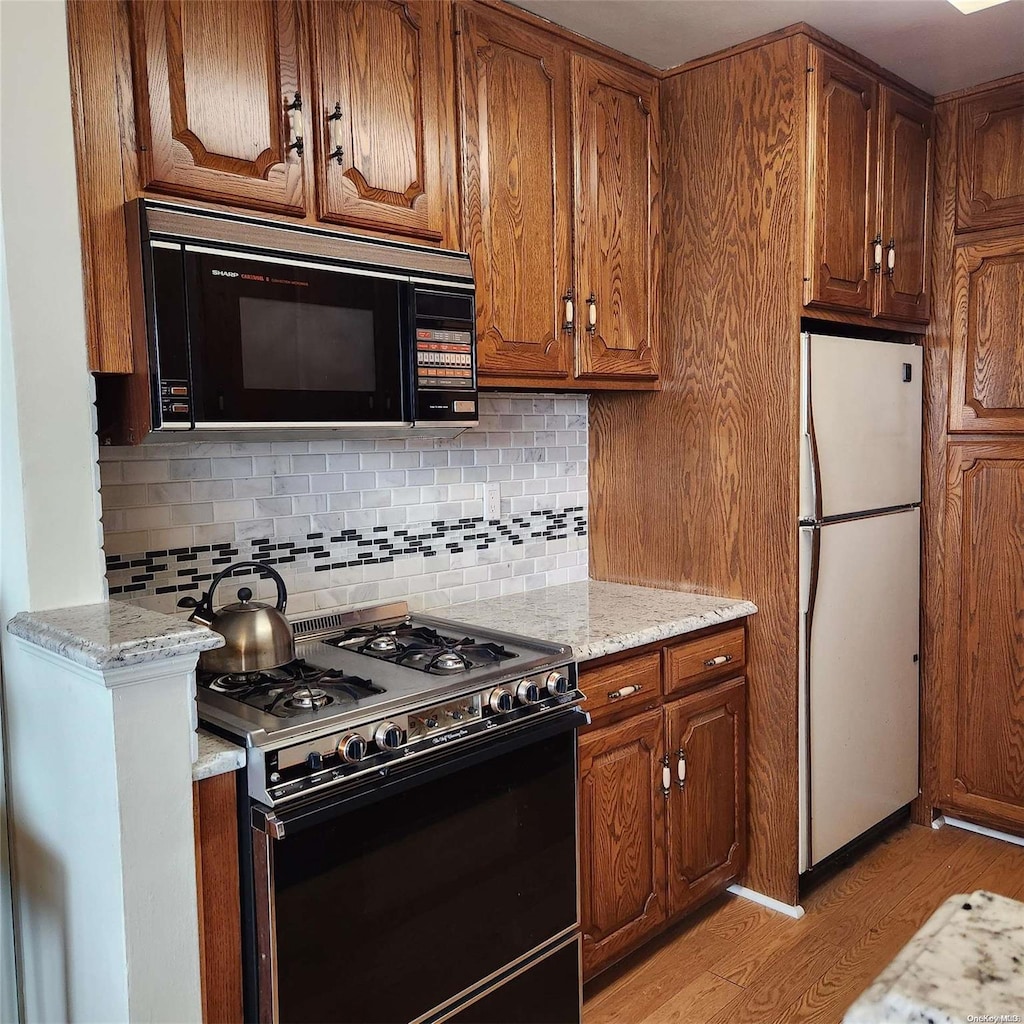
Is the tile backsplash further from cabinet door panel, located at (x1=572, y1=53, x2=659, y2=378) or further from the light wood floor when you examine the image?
the light wood floor

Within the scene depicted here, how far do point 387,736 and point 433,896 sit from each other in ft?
1.21

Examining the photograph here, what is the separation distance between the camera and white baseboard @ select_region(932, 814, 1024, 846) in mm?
3141

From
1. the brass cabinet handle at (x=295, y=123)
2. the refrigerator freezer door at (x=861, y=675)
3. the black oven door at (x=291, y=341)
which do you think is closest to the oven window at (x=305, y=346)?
the black oven door at (x=291, y=341)

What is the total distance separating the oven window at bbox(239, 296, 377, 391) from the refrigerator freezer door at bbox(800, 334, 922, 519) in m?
1.31

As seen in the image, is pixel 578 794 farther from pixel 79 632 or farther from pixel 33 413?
pixel 33 413

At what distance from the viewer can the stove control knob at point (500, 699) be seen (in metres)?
1.89

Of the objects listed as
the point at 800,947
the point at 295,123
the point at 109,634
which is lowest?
the point at 800,947

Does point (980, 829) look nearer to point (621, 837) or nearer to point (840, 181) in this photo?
point (621, 837)

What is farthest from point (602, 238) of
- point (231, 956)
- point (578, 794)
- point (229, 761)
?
point (231, 956)

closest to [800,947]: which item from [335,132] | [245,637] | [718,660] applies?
[718,660]

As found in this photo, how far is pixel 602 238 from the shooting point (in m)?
2.62

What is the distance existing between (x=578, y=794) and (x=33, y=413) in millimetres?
1426

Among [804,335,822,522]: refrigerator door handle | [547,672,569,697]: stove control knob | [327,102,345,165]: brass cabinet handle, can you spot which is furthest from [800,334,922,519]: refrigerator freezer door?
[327,102,345,165]: brass cabinet handle

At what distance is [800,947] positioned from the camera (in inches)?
100.0
